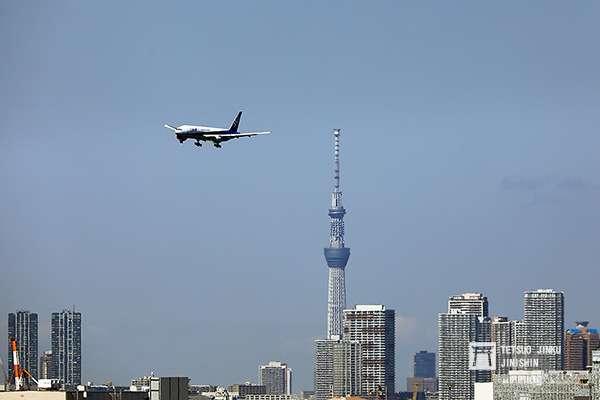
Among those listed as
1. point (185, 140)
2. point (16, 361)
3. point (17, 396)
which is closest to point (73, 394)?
point (17, 396)

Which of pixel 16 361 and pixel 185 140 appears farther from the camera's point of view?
pixel 16 361

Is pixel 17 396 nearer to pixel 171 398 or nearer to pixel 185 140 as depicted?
pixel 171 398

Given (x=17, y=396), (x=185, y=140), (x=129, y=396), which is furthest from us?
(x=185, y=140)

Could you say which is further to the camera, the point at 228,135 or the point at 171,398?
the point at 228,135

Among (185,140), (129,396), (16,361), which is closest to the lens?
(129,396)

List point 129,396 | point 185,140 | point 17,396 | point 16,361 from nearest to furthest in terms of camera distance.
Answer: point 17,396 → point 129,396 → point 185,140 → point 16,361

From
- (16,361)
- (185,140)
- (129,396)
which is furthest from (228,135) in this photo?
(129,396)

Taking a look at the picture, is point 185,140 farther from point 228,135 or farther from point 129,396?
point 129,396

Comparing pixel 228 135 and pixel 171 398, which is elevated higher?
pixel 228 135

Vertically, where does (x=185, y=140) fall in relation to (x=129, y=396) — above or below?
above
